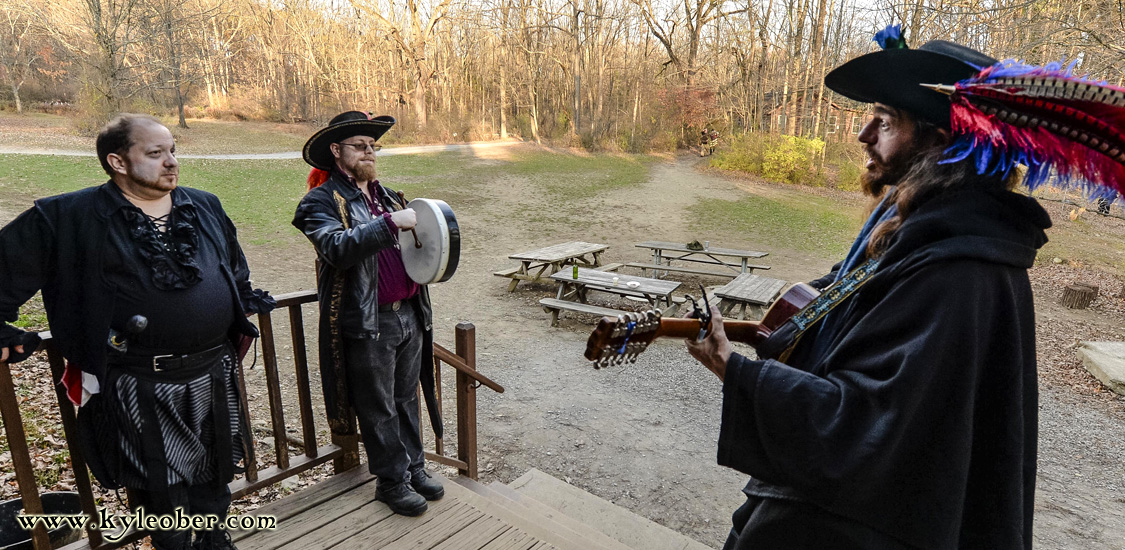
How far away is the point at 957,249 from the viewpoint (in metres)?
1.24

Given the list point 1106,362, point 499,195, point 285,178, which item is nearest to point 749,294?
point 1106,362

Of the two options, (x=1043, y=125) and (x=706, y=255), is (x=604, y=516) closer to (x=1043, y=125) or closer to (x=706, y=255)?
(x=1043, y=125)

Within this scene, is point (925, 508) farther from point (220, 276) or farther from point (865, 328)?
point (220, 276)

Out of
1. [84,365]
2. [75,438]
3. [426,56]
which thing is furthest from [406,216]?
[426,56]

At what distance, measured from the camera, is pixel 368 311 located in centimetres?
262

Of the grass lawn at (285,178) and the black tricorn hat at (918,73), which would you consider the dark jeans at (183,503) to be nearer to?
the black tricorn hat at (918,73)

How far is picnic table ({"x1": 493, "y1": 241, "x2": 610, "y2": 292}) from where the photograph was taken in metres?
9.36

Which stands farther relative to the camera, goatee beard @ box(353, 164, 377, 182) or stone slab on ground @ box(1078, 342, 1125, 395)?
stone slab on ground @ box(1078, 342, 1125, 395)

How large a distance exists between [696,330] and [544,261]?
7794 mm

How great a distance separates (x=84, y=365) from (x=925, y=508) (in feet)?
8.49

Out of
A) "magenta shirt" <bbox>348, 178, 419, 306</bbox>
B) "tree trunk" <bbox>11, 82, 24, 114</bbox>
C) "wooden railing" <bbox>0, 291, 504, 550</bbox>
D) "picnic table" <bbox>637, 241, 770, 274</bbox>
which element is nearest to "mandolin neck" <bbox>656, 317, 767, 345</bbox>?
"magenta shirt" <bbox>348, 178, 419, 306</bbox>

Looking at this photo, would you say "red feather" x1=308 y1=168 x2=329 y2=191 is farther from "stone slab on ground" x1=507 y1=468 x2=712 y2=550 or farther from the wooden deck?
"stone slab on ground" x1=507 y1=468 x2=712 y2=550

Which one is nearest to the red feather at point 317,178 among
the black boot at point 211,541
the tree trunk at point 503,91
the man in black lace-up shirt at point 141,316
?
the man in black lace-up shirt at point 141,316

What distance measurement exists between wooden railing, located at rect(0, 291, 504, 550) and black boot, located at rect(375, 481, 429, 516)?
374 millimetres
